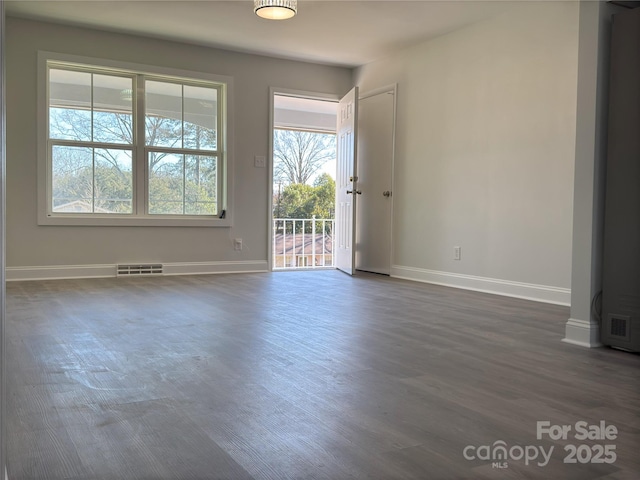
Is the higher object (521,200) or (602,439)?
(521,200)

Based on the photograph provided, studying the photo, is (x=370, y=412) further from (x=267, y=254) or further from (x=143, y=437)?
(x=267, y=254)

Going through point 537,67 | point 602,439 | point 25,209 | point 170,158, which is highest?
point 537,67

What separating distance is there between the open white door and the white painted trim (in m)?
3.12

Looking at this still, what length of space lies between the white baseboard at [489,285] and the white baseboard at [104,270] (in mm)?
1588

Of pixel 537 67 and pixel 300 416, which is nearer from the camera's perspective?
pixel 300 416

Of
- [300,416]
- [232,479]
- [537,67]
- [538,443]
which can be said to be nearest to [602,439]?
[538,443]

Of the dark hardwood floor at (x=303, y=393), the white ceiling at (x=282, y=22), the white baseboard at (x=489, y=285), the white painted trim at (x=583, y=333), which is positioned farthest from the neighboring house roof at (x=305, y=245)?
the white painted trim at (x=583, y=333)

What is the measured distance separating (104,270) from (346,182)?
104 inches

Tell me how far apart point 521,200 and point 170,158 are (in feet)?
11.1

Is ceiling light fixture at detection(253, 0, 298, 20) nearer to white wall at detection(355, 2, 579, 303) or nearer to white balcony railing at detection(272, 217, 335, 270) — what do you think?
white wall at detection(355, 2, 579, 303)

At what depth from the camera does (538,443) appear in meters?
1.51

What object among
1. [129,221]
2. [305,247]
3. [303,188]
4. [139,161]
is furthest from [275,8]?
[303,188]

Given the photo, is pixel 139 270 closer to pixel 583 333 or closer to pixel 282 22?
pixel 282 22

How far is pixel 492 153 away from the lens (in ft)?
14.9
